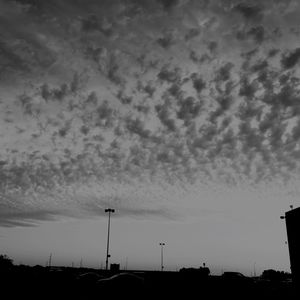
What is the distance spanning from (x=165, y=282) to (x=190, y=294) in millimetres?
7231

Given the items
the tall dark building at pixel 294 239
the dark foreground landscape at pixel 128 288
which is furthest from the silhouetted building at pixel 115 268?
the tall dark building at pixel 294 239

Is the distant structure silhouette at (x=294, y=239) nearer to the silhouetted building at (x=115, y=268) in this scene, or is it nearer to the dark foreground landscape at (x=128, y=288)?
the dark foreground landscape at (x=128, y=288)

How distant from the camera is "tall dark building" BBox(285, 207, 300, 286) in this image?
25.7 m

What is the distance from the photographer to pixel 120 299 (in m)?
19.5

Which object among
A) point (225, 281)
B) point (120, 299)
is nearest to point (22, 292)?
point (120, 299)

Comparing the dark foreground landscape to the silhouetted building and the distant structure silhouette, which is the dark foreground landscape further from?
the silhouetted building

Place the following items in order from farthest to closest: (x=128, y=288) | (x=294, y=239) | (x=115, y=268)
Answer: (x=115, y=268), (x=294, y=239), (x=128, y=288)

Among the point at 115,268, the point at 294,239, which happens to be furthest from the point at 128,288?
the point at 115,268

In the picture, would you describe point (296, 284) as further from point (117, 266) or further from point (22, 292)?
point (117, 266)

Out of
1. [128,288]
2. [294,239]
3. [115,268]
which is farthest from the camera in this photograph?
[115,268]

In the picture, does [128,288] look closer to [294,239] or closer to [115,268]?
[294,239]

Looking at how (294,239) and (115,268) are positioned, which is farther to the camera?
(115,268)

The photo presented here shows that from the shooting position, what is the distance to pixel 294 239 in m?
26.5

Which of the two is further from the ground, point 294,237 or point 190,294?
point 294,237
